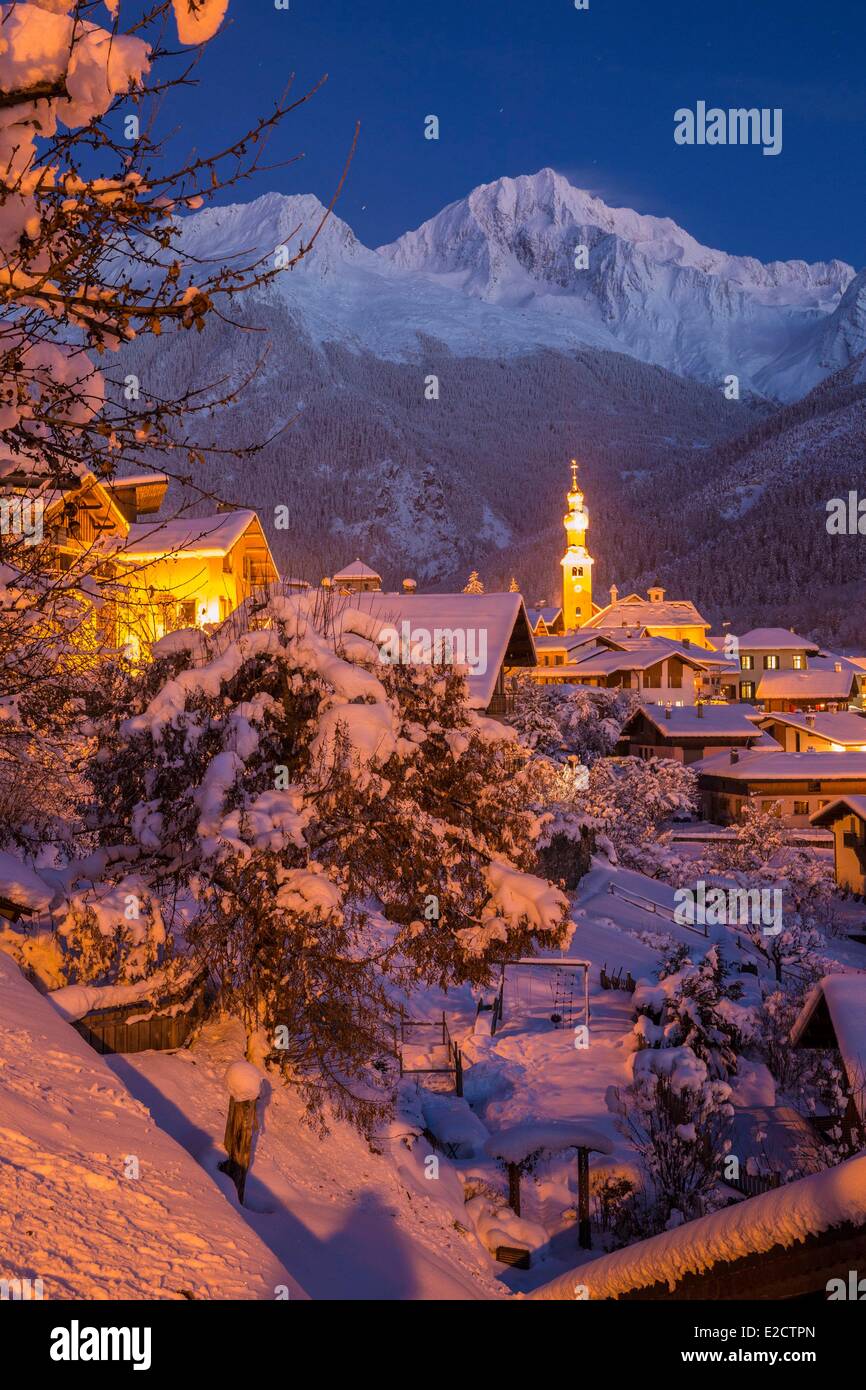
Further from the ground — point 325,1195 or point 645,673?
point 645,673

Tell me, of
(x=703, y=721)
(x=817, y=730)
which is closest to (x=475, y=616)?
(x=703, y=721)

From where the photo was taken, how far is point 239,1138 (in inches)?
321

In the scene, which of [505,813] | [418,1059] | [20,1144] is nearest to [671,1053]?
[418,1059]

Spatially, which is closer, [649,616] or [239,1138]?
[239,1138]

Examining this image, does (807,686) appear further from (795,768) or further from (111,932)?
(111,932)

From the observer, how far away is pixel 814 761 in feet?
179

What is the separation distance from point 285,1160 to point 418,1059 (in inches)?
298

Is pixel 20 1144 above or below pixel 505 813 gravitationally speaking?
below

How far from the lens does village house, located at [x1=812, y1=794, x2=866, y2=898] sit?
42.6 meters

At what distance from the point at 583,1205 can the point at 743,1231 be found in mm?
10681

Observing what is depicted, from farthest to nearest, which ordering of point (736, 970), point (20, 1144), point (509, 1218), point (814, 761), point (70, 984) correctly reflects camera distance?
point (814, 761) → point (736, 970) → point (509, 1218) → point (70, 984) → point (20, 1144)

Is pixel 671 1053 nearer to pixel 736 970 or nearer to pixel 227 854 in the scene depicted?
pixel 227 854

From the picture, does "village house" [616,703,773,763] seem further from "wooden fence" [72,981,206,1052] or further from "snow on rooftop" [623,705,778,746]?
"wooden fence" [72,981,206,1052]

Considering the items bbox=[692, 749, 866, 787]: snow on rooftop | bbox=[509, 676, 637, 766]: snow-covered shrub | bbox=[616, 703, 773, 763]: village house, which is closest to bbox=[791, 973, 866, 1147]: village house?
bbox=[509, 676, 637, 766]: snow-covered shrub
